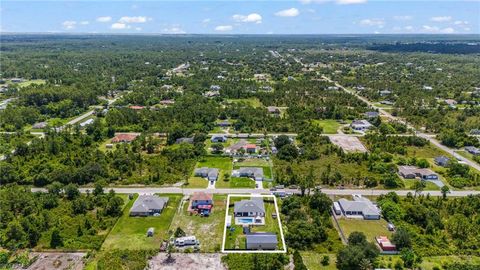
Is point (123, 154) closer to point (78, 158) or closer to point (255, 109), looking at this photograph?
point (78, 158)

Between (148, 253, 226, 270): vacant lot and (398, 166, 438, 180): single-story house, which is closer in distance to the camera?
(148, 253, 226, 270): vacant lot

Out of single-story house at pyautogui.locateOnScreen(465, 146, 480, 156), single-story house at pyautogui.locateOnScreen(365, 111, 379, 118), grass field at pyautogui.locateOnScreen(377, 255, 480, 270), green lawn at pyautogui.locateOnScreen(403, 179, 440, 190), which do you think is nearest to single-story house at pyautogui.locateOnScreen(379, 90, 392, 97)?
single-story house at pyautogui.locateOnScreen(365, 111, 379, 118)

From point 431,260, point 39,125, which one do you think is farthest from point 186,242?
point 39,125

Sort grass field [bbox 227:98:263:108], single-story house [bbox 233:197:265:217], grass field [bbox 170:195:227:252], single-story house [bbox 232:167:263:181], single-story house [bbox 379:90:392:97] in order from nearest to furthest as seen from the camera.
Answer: grass field [bbox 170:195:227:252], single-story house [bbox 233:197:265:217], single-story house [bbox 232:167:263:181], grass field [bbox 227:98:263:108], single-story house [bbox 379:90:392:97]

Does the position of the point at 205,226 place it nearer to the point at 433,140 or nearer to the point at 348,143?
the point at 348,143

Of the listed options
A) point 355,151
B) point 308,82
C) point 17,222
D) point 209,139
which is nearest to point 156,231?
point 17,222

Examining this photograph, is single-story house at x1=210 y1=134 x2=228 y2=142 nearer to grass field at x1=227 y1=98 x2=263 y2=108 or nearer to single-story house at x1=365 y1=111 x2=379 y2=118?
grass field at x1=227 y1=98 x2=263 y2=108
